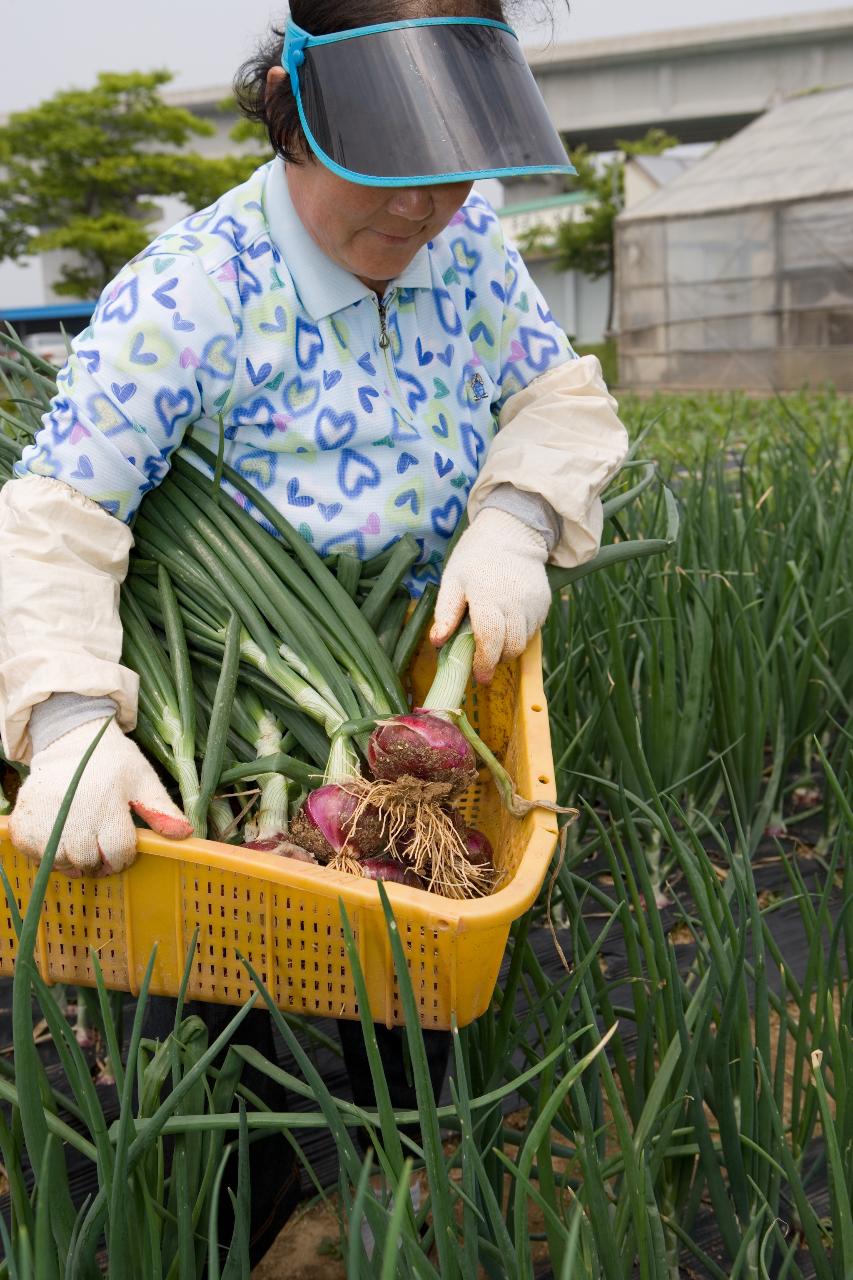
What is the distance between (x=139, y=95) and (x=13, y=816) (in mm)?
28164

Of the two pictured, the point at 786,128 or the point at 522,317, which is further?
the point at 786,128

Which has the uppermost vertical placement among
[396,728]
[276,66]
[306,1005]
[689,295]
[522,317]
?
[276,66]

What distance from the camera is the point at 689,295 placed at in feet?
39.8

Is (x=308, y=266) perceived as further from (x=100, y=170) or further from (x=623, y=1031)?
(x=100, y=170)

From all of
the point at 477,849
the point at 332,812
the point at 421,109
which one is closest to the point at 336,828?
the point at 332,812

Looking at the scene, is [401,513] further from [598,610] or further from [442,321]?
[598,610]

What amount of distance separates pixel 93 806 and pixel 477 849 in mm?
369

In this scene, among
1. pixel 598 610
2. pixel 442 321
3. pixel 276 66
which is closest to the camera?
pixel 276 66

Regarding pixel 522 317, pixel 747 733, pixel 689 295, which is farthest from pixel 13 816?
pixel 689 295

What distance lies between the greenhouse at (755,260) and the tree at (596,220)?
15.7 metres

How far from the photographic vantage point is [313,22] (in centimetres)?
126

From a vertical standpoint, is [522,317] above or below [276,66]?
below

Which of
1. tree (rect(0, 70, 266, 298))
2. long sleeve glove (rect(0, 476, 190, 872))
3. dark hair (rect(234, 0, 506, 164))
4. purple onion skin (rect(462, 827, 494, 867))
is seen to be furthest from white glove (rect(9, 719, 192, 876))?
tree (rect(0, 70, 266, 298))

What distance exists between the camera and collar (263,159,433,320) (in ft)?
4.53
